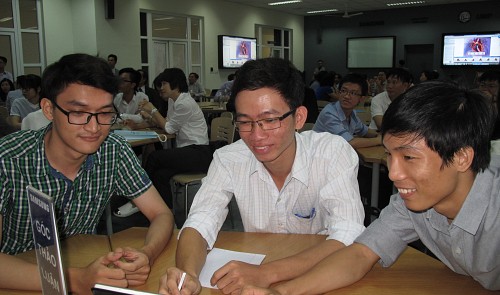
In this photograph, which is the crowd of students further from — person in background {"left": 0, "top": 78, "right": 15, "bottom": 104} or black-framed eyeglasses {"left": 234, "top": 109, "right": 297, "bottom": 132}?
person in background {"left": 0, "top": 78, "right": 15, "bottom": 104}

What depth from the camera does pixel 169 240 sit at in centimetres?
163

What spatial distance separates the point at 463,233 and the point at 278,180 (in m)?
0.73

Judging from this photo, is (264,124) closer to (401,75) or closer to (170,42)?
(401,75)

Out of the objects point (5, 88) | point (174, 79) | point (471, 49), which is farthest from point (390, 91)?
point (471, 49)

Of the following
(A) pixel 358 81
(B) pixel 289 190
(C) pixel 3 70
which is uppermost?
(C) pixel 3 70

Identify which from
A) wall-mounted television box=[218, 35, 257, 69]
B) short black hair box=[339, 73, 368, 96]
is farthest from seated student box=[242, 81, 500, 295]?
wall-mounted television box=[218, 35, 257, 69]

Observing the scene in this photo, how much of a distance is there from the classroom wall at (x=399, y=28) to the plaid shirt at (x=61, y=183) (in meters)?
11.6

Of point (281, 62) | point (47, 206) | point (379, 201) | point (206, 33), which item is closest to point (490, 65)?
point (206, 33)

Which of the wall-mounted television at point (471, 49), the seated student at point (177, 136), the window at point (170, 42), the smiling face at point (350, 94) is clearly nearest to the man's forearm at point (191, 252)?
the seated student at point (177, 136)

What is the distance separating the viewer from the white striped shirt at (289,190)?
162 centimetres

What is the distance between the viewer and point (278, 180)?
1.75 m

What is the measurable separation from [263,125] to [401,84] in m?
3.83

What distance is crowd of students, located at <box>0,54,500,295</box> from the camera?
117cm

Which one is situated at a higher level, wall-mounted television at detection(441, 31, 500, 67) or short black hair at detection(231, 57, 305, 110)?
wall-mounted television at detection(441, 31, 500, 67)
